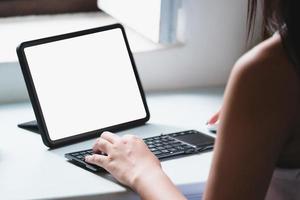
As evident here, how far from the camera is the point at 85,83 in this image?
1376 millimetres

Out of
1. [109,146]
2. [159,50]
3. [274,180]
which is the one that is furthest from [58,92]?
[274,180]

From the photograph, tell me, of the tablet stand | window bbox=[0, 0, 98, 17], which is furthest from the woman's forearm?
window bbox=[0, 0, 98, 17]

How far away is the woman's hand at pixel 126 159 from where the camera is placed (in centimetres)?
112

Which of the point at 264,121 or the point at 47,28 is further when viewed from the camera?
the point at 47,28

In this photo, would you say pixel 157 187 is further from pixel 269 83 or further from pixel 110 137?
pixel 269 83

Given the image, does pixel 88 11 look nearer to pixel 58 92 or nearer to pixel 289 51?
pixel 58 92

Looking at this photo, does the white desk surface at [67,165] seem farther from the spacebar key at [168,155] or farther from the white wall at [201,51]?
the white wall at [201,51]

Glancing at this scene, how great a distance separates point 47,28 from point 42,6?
0.40ft

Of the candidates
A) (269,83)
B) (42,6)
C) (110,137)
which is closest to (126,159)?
(110,137)

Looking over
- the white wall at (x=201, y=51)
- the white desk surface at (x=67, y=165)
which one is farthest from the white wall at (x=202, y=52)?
the white desk surface at (x=67, y=165)

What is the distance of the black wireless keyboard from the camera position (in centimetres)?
123

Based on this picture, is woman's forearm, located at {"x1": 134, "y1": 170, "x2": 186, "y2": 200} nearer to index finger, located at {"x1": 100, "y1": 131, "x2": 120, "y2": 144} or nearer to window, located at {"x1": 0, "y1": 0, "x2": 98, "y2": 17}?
index finger, located at {"x1": 100, "y1": 131, "x2": 120, "y2": 144}

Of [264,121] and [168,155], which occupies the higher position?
[264,121]

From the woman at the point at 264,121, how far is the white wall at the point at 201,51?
2.26 ft
